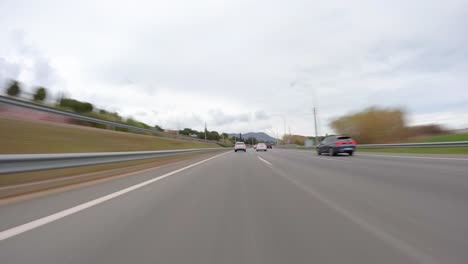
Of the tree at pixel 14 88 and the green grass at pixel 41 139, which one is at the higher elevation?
the tree at pixel 14 88

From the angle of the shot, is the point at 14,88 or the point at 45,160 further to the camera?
the point at 14,88

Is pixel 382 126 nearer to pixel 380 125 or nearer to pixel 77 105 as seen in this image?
pixel 380 125

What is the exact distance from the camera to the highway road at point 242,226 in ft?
10.3

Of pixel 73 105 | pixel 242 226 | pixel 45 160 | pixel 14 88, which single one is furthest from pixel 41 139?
pixel 73 105

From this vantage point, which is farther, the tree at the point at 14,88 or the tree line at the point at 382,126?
the tree line at the point at 382,126

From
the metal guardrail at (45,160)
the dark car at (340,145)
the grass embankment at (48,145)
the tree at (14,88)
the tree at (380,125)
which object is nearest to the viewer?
the metal guardrail at (45,160)

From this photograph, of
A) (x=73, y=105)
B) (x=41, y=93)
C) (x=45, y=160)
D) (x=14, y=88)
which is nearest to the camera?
(x=45, y=160)

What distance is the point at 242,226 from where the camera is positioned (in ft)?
13.7

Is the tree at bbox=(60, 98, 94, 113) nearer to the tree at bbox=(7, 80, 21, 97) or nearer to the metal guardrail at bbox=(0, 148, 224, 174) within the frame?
the tree at bbox=(7, 80, 21, 97)

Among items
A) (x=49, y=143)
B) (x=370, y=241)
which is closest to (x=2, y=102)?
(x=49, y=143)

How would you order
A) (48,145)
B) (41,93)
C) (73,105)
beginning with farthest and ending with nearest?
(73,105) → (41,93) → (48,145)

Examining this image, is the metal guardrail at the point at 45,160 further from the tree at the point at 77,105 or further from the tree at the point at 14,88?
the tree at the point at 77,105

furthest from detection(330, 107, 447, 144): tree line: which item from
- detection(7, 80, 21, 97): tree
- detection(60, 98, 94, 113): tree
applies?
detection(7, 80, 21, 97): tree

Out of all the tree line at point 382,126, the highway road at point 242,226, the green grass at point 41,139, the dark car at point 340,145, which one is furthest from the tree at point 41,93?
the tree line at point 382,126
